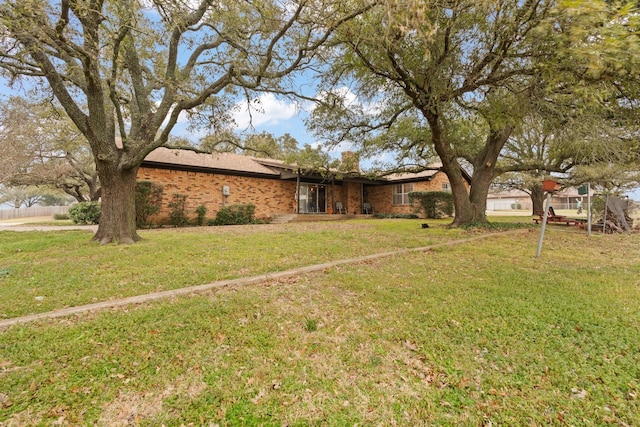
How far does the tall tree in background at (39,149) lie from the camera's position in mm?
14523

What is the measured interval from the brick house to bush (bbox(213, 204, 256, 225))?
0.44 meters

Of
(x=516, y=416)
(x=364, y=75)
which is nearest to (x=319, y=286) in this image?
(x=516, y=416)

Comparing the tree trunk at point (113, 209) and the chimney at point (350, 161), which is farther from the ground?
the chimney at point (350, 161)

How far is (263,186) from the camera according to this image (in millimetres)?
17188

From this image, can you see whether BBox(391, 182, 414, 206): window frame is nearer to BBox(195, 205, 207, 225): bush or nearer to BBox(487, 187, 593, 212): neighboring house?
BBox(195, 205, 207, 225): bush

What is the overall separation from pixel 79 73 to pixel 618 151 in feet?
48.5

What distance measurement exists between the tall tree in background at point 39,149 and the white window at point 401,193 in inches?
719

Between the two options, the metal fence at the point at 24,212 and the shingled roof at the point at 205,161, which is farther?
the metal fence at the point at 24,212

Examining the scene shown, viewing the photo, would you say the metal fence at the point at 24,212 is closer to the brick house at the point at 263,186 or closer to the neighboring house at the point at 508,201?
the brick house at the point at 263,186

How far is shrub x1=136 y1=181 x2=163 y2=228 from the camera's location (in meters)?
12.4

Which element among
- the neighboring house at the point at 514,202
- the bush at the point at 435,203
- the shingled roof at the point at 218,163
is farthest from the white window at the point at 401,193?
the neighboring house at the point at 514,202

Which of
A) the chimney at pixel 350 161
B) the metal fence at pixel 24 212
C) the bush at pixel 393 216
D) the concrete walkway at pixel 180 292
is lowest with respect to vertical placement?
the concrete walkway at pixel 180 292

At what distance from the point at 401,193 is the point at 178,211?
14.5 m

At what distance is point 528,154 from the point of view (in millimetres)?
19703
